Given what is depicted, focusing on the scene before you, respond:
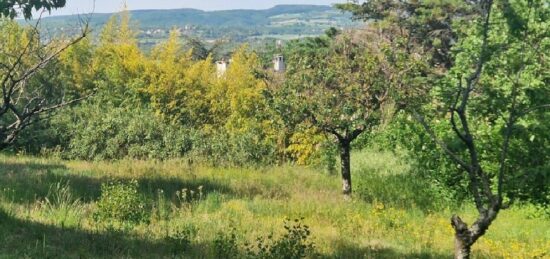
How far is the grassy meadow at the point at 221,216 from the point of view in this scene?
6.92m

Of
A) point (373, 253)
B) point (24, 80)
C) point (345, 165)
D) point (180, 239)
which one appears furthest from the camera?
point (345, 165)

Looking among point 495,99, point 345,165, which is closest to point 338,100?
point 345,165

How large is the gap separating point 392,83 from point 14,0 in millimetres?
7255

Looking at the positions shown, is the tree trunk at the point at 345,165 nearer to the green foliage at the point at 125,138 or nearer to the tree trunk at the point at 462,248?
the tree trunk at the point at 462,248

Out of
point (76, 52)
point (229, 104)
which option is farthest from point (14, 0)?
point (76, 52)

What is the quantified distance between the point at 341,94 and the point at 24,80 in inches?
291

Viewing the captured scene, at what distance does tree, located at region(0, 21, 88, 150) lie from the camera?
5516mm

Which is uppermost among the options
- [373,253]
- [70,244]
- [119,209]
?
[70,244]

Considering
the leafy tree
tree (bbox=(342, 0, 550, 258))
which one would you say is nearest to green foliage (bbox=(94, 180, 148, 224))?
tree (bbox=(342, 0, 550, 258))

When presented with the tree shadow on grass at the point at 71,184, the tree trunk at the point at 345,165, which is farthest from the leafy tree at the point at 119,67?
the tree trunk at the point at 345,165

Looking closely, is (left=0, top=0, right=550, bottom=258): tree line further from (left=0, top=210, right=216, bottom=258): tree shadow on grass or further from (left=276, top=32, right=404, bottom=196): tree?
(left=0, top=210, right=216, bottom=258): tree shadow on grass

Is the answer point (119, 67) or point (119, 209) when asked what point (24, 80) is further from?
point (119, 67)

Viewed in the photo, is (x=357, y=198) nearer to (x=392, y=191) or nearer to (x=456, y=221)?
(x=392, y=191)

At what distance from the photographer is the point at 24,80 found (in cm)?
569
